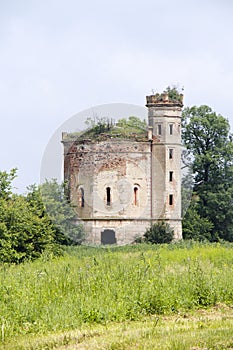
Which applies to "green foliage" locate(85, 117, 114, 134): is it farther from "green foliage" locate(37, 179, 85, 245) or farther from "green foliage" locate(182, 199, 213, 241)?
"green foliage" locate(182, 199, 213, 241)

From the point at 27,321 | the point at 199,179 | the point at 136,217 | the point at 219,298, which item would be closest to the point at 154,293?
the point at 219,298

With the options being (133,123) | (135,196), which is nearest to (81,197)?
(135,196)

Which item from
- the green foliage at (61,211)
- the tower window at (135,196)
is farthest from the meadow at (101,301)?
the tower window at (135,196)

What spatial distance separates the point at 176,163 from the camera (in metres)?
56.1

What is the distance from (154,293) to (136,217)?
41633 millimetres

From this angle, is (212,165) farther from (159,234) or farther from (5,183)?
(5,183)

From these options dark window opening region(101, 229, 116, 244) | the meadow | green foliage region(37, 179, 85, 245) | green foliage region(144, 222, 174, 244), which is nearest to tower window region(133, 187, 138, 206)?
green foliage region(144, 222, 174, 244)

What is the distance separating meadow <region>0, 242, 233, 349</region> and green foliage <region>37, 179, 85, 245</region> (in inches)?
1354

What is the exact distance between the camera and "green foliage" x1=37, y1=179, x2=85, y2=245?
48500 mm

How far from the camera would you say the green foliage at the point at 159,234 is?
52.2 meters

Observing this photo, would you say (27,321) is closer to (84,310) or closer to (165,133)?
(84,310)

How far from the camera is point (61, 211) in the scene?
5006 cm

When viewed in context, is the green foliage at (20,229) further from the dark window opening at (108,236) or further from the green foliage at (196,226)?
the green foliage at (196,226)

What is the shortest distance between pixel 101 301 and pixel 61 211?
128ft
